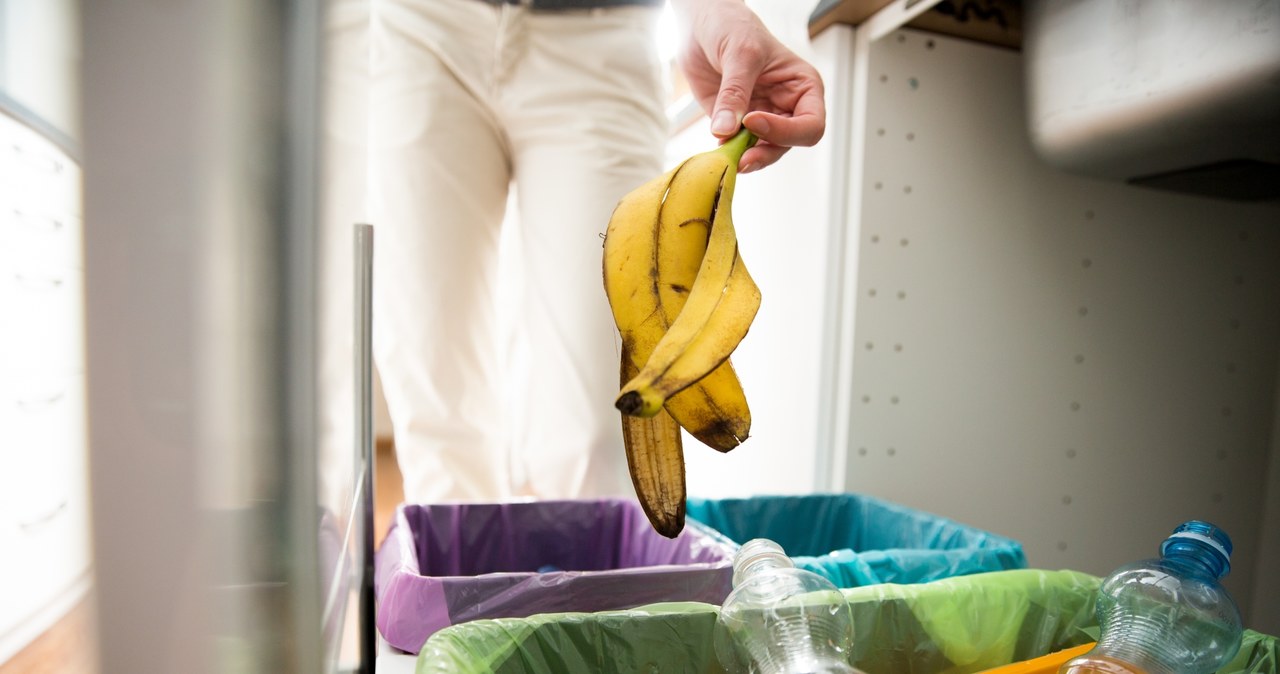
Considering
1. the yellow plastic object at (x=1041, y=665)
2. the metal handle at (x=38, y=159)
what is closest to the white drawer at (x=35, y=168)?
the metal handle at (x=38, y=159)

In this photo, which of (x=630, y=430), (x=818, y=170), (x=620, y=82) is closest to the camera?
(x=630, y=430)

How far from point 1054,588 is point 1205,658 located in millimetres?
88

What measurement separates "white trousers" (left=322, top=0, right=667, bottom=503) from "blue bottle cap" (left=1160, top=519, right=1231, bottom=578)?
460 mm

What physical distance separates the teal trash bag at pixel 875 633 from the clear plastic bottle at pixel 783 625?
14 millimetres

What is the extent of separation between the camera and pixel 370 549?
59cm

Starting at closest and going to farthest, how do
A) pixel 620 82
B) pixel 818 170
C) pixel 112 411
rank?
pixel 112 411 → pixel 620 82 → pixel 818 170

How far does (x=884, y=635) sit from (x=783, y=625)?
79mm

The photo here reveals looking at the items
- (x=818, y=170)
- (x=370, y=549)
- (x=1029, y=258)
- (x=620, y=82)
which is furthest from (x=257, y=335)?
(x=1029, y=258)

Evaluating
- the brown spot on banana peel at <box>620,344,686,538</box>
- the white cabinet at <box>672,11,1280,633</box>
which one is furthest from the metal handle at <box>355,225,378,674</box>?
the white cabinet at <box>672,11,1280,633</box>

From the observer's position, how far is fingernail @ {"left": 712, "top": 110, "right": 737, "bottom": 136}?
0.37 m

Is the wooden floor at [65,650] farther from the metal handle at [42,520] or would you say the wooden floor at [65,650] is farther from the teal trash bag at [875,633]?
the teal trash bag at [875,633]

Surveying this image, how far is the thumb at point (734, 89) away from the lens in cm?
38

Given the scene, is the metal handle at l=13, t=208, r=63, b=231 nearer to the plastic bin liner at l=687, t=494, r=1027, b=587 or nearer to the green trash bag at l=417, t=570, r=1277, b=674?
the green trash bag at l=417, t=570, r=1277, b=674

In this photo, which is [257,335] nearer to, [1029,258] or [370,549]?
[370,549]
